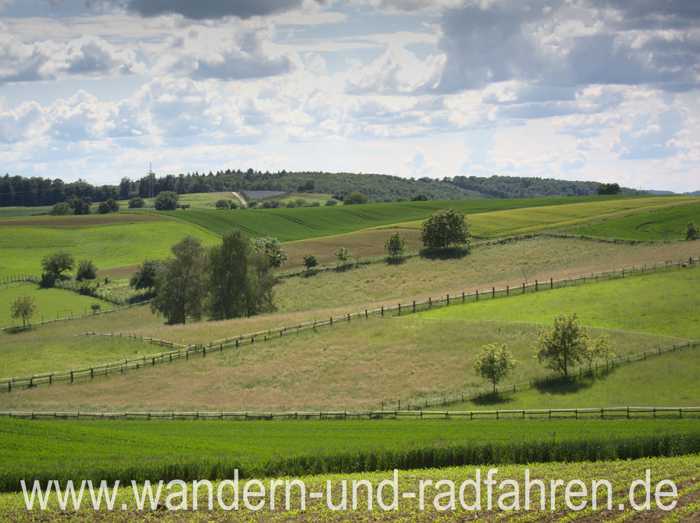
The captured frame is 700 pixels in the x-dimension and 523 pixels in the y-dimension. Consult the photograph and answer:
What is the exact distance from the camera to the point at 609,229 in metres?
121

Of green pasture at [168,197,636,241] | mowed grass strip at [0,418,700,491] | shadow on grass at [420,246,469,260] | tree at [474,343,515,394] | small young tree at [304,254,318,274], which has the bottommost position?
mowed grass strip at [0,418,700,491]

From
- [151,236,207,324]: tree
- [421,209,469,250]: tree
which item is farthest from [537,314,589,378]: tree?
[421,209,469,250]: tree

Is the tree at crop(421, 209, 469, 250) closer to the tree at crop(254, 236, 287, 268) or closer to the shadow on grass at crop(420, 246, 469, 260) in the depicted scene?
the shadow on grass at crop(420, 246, 469, 260)

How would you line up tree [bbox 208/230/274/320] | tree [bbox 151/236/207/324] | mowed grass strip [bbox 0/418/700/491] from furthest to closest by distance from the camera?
tree [bbox 208/230/274/320], tree [bbox 151/236/207/324], mowed grass strip [bbox 0/418/700/491]

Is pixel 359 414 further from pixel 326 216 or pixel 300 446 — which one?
pixel 326 216

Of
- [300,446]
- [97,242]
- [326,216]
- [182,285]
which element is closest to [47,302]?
[182,285]

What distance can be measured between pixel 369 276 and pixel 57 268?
4354 cm

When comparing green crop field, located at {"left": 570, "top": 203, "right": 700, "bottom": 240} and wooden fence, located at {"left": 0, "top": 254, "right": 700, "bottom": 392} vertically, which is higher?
green crop field, located at {"left": 570, "top": 203, "right": 700, "bottom": 240}

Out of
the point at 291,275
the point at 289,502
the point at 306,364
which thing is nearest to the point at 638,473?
the point at 289,502

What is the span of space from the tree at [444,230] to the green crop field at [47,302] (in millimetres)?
38951

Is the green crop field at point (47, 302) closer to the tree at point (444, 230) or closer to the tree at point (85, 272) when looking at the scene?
the tree at point (85, 272)

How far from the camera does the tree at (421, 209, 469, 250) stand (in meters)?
114

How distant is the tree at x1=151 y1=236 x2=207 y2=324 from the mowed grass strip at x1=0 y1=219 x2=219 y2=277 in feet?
113

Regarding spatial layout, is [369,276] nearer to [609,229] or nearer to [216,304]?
[216,304]
